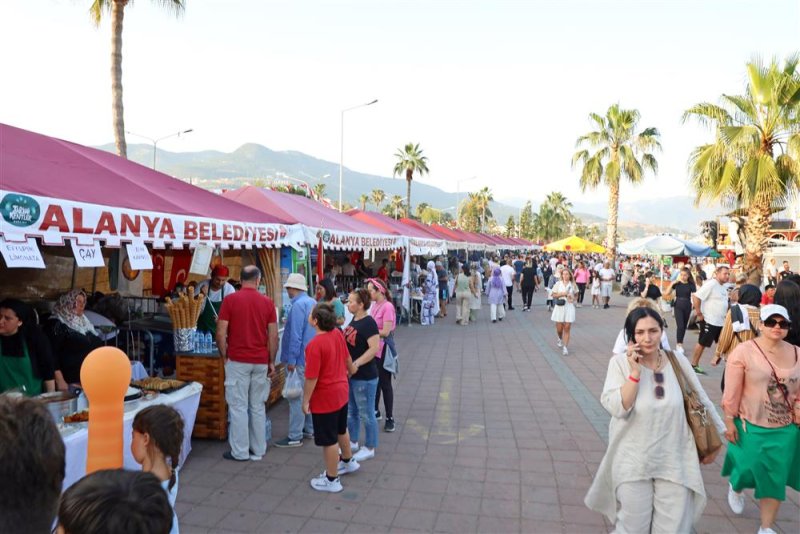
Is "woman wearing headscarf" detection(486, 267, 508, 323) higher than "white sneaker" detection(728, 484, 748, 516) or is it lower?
higher

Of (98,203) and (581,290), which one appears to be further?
(581,290)

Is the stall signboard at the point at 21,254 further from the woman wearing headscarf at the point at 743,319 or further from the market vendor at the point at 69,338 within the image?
the woman wearing headscarf at the point at 743,319

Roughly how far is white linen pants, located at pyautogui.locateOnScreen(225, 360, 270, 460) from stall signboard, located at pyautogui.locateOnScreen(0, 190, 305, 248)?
1446 millimetres

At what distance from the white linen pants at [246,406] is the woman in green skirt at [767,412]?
3.90 metres

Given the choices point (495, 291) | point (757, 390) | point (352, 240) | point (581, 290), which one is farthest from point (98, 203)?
point (581, 290)

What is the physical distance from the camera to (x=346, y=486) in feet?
14.7

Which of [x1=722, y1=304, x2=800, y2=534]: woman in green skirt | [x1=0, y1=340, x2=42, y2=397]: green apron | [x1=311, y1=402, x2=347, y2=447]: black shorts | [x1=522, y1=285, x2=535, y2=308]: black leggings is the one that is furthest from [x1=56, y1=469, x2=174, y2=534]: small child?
[x1=522, y1=285, x2=535, y2=308]: black leggings

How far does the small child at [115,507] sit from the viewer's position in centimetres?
112

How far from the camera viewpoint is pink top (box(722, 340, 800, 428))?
11.4 feet

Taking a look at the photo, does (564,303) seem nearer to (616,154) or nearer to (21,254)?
(21,254)

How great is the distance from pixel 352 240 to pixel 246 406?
19.9 feet

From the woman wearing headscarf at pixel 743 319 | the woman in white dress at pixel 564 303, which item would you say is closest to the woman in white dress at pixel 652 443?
the woman wearing headscarf at pixel 743 319

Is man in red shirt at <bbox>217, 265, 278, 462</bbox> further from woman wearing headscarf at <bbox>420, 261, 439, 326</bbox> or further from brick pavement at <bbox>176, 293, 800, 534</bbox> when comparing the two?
woman wearing headscarf at <bbox>420, 261, 439, 326</bbox>

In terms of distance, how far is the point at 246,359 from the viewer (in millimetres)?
5062
